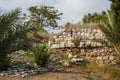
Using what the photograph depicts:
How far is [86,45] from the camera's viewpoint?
20031 millimetres

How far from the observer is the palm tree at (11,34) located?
47.8ft

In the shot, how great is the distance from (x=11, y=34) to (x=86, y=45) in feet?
20.8

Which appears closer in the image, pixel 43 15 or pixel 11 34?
pixel 11 34

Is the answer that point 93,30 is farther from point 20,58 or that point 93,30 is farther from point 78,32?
point 20,58

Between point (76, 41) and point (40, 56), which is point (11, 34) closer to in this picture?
point (40, 56)

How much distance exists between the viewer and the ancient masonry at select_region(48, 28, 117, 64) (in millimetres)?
19547

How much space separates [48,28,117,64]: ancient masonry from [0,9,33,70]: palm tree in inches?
228

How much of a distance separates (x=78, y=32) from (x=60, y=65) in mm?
4517

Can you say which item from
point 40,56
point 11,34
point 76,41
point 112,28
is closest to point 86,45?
point 76,41

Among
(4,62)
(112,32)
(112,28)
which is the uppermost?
(112,28)

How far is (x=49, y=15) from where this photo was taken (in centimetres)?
3262

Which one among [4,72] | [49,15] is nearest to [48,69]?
[4,72]

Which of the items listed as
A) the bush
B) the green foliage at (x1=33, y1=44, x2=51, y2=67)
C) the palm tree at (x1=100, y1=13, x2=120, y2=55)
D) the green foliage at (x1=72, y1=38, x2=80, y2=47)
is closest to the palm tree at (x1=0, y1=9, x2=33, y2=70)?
the bush

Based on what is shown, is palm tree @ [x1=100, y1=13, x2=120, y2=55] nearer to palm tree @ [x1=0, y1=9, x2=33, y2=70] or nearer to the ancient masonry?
the ancient masonry
